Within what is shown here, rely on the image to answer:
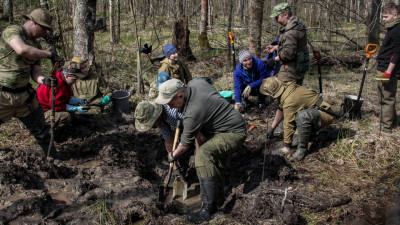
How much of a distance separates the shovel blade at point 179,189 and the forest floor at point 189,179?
0.34ft

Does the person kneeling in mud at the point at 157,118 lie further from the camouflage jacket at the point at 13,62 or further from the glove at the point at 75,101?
the glove at the point at 75,101

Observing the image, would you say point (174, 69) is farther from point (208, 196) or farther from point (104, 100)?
point (208, 196)

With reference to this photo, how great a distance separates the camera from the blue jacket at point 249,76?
5871 mm

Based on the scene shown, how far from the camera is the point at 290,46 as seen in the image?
4.67m

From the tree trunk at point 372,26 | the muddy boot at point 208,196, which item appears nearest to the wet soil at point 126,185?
the muddy boot at point 208,196

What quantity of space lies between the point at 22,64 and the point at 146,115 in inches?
69.2

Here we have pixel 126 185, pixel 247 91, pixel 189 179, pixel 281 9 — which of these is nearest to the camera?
pixel 126 185

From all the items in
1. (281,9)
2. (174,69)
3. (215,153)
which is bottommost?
(215,153)

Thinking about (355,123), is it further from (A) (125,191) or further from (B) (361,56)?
(B) (361,56)

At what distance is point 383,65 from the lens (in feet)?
14.6

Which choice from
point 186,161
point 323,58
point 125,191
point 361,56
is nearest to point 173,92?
point 125,191

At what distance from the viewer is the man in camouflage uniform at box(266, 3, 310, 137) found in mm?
4664

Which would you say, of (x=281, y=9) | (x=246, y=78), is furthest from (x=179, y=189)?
(x=281, y=9)

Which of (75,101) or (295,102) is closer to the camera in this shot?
(295,102)
